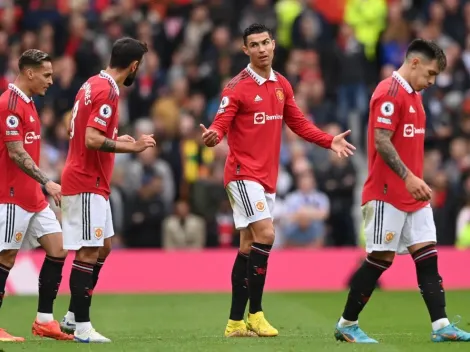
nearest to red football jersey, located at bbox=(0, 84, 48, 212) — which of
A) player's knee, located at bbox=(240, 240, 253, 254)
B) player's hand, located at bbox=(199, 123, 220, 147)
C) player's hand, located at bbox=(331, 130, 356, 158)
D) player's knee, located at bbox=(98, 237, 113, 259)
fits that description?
player's knee, located at bbox=(98, 237, 113, 259)

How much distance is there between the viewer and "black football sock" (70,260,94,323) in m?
12.1

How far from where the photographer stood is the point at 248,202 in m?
12.6

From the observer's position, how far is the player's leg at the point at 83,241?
1207 cm

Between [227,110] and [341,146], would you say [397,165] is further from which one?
[227,110]

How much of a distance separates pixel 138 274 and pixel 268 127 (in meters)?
8.10

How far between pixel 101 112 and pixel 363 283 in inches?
113

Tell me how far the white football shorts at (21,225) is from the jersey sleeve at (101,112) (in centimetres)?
134

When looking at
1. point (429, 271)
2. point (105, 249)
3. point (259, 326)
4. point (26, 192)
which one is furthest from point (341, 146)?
point (26, 192)

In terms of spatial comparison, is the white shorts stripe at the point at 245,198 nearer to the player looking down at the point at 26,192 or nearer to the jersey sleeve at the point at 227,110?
the jersey sleeve at the point at 227,110

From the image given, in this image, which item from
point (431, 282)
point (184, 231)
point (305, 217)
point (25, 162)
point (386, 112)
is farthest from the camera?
point (184, 231)

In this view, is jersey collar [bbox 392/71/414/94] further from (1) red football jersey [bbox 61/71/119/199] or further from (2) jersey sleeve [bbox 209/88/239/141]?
(1) red football jersey [bbox 61/71/119/199]

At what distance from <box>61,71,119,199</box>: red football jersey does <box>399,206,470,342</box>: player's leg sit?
2878 mm

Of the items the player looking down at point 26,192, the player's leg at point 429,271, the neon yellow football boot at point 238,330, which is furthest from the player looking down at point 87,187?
the player's leg at point 429,271

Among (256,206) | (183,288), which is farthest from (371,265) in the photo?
(183,288)
